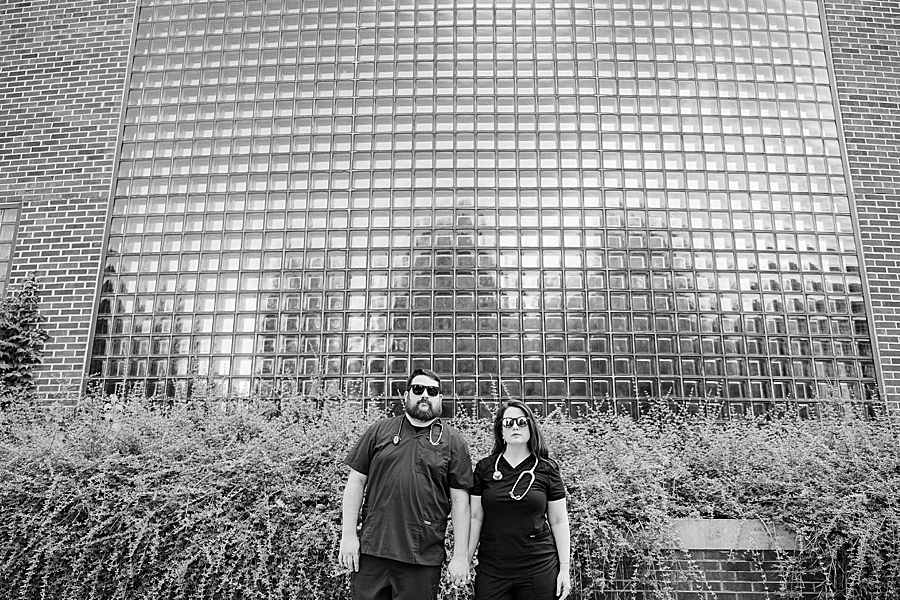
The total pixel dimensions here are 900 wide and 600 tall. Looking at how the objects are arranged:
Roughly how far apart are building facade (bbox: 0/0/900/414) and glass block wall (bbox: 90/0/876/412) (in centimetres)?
3

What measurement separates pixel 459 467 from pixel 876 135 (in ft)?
27.2

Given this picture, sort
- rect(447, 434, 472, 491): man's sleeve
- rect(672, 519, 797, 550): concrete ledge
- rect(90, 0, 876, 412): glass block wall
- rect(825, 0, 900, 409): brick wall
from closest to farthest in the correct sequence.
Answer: rect(447, 434, 472, 491): man's sleeve
rect(672, 519, 797, 550): concrete ledge
rect(90, 0, 876, 412): glass block wall
rect(825, 0, 900, 409): brick wall

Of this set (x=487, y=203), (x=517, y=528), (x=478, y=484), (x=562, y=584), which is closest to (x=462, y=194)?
(x=487, y=203)

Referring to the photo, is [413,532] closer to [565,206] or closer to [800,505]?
[800,505]

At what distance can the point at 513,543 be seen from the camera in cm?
338

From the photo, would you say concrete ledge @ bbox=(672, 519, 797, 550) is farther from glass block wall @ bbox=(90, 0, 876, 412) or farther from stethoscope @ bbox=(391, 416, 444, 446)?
glass block wall @ bbox=(90, 0, 876, 412)

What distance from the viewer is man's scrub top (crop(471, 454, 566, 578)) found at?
337cm

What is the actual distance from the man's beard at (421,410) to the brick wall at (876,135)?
21.7ft

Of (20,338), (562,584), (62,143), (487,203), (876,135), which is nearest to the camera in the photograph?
(562,584)

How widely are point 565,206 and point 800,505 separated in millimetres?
4679

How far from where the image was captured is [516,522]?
341 cm

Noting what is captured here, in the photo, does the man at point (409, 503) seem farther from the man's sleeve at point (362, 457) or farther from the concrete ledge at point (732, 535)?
the concrete ledge at point (732, 535)

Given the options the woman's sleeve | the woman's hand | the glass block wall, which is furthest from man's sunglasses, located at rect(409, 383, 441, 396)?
the glass block wall

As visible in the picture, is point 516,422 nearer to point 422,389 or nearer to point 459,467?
point 459,467
